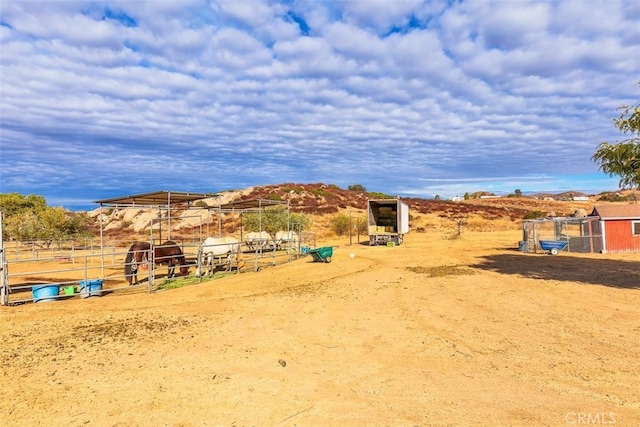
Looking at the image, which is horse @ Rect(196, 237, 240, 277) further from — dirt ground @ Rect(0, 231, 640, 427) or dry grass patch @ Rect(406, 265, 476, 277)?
dry grass patch @ Rect(406, 265, 476, 277)

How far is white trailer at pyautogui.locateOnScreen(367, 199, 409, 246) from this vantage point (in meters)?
30.2

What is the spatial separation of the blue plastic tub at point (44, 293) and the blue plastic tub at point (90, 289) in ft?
2.31

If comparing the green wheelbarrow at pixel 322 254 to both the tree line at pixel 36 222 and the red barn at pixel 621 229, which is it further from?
the tree line at pixel 36 222

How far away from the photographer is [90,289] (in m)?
13.2

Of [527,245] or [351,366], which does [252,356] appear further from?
[527,245]

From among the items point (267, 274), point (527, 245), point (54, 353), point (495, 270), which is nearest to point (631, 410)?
point (54, 353)

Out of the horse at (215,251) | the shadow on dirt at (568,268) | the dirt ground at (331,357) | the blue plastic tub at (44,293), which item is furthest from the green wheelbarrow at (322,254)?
the blue plastic tub at (44,293)

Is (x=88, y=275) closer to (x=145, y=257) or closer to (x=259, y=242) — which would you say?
(x=145, y=257)

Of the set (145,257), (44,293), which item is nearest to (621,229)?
(145,257)

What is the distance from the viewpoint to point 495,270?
17062 millimetres

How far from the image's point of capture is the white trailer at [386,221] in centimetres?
3016

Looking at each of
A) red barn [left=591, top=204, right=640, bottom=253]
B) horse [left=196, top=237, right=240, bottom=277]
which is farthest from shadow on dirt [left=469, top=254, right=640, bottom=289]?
horse [left=196, top=237, right=240, bottom=277]

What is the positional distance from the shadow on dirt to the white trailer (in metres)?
8.47

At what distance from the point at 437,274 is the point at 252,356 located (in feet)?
35.0
